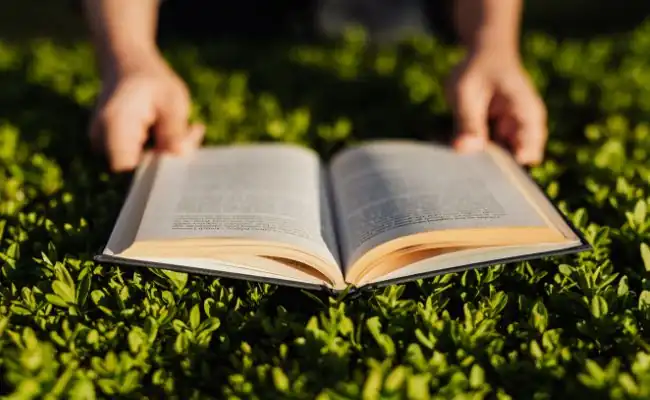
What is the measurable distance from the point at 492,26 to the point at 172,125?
1.20 metres

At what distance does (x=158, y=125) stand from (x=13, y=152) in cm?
56

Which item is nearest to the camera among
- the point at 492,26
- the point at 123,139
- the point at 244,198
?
the point at 244,198

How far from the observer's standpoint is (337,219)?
1.95 m

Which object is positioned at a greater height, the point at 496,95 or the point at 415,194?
the point at 496,95

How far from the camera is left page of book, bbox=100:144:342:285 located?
165 cm

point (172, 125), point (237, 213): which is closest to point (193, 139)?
point (172, 125)

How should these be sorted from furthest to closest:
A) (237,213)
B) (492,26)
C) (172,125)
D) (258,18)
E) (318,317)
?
1. (258,18)
2. (492,26)
3. (172,125)
4. (237,213)
5. (318,317)

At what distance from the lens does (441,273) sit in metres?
1.60

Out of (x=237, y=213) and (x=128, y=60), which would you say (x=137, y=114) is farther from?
(x=237, y=213)

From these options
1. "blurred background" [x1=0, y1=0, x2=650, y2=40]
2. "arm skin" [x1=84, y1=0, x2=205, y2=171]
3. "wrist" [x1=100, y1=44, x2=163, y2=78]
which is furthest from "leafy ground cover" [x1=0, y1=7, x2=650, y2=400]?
"blurred background" [x1=0, y1=0, x2=650, y2=40]

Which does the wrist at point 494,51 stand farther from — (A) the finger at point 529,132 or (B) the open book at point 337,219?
(B) the open book at point 337,219

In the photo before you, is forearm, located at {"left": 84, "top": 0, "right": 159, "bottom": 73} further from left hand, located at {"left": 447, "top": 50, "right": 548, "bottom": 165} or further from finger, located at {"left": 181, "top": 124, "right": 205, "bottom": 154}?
left hand, located at {"left": 447, "top": 50, "right": 548, "bottom": 165}

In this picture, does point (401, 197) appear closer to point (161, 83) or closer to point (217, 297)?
point (217, 297)

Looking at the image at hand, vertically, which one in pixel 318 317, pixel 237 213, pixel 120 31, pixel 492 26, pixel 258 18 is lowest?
pixel 318 317
